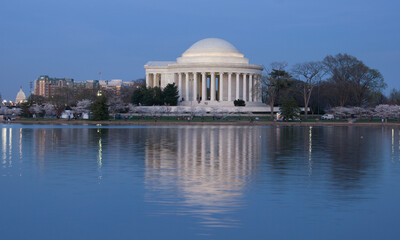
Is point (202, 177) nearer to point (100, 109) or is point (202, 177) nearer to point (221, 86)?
point (100, 109)

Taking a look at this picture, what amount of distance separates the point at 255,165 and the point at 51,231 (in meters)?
13.2

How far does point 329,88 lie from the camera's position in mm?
107500

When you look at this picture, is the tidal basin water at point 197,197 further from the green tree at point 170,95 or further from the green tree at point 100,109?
the green tree at point 170,95

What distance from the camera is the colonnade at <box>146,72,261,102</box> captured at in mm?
111938

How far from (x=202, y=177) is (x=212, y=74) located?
3672 inches

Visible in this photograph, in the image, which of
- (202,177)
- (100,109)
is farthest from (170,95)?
(202,177)

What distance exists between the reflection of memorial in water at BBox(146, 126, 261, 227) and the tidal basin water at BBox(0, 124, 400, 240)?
3 centimetres

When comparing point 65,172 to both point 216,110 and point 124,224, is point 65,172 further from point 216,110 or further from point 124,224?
→ point 216,110

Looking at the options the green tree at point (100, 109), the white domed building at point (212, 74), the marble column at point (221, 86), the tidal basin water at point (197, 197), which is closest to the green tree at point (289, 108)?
the white domed building at point (212, 74)

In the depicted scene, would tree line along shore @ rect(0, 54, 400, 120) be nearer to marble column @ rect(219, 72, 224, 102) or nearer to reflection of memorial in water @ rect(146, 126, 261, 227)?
marble column @ rect(219, 72, 224, 102)

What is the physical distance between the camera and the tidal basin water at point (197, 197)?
12.2m

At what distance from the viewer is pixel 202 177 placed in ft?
65.4

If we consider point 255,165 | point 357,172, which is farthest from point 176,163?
point 357,172

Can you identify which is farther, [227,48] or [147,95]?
[227,48]
